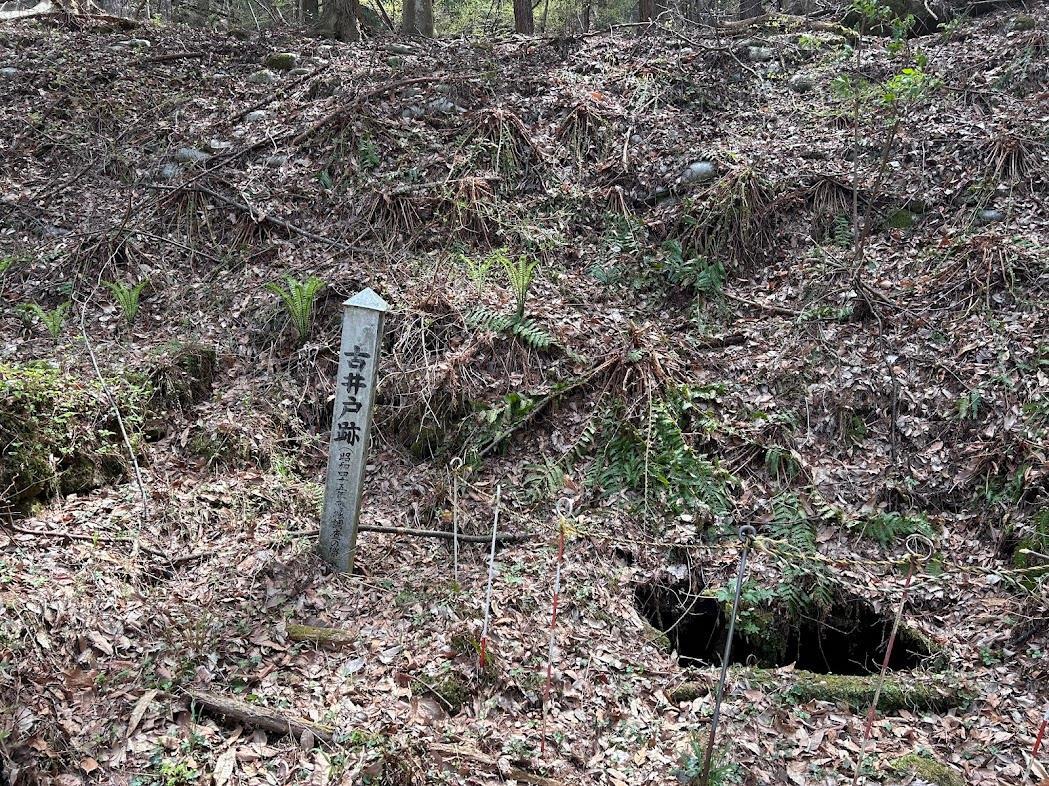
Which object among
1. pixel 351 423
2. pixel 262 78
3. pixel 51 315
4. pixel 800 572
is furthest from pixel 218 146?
pixel 800 572

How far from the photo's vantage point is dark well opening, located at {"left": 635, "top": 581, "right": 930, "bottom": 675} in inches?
200

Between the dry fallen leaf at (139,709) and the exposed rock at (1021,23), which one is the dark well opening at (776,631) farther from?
the exposed rock at (1021,23)

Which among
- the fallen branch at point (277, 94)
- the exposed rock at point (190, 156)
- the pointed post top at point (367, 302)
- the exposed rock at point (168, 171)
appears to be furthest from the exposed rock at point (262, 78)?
the pointed post top at point (367, 302)

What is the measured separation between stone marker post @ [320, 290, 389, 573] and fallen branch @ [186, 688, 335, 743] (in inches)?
51.2

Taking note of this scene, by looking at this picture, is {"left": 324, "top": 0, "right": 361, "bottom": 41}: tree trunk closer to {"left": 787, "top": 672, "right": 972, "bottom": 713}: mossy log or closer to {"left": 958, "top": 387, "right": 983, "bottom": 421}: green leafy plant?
{"left": 958, "top": 387, "right": 983, "bottom": 421}: green leafy plant

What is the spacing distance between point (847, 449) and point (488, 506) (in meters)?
3.01

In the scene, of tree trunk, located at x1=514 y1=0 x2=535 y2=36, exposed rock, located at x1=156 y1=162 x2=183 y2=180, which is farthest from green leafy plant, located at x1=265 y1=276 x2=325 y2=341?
tree trunk, located at x1=514 y1=0 x2=535 y2=36

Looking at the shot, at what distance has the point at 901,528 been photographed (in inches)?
215

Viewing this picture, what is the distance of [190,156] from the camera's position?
8.70 metres

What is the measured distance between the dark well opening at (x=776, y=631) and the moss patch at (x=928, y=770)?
3.29ft

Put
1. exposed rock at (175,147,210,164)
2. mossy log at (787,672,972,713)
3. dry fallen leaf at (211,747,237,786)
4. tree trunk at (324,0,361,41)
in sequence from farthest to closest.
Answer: tree trunk at (324,0,361,41)
exposed rock at (175,147,210,164)
mossy log at (787,672,972,713)
dry fallen leaf at (211,747,237,786)

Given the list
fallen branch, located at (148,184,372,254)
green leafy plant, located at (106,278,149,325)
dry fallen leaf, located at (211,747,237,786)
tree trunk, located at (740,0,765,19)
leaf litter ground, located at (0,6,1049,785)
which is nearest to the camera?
dry fallen leaf, located at (211,747,237,786)

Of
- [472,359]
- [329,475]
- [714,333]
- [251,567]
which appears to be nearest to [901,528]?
[714,333]

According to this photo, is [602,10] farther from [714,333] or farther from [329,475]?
[329,475]
